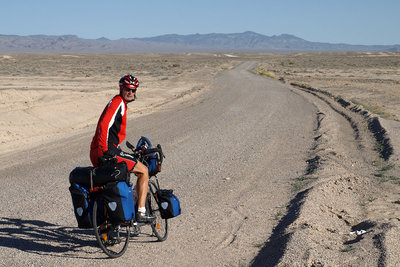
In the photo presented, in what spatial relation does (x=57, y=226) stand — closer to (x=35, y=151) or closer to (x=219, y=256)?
(x=219, y=256)

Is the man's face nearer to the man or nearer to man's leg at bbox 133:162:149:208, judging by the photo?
the man

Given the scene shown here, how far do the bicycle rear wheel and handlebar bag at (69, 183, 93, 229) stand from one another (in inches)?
3.2

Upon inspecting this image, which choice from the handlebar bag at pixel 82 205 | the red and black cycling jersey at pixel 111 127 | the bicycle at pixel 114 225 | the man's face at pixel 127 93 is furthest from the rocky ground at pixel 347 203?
the man's face at pixel 127 93

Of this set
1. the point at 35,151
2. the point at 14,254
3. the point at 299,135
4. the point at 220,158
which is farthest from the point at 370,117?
the point at 14,254

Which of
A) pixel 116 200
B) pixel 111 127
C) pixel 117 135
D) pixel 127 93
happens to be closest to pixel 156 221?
pixel 116 200

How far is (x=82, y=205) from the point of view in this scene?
533 centimetres

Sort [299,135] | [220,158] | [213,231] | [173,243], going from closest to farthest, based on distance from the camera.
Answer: [173,243] < [213,231] < [220,158] < [299,135]

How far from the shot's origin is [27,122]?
17484 millimetres

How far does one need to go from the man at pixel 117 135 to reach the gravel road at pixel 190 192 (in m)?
0.89

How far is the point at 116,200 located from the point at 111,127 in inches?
31.7

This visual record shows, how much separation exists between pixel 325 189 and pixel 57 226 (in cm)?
449

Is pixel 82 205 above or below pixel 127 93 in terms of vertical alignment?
below

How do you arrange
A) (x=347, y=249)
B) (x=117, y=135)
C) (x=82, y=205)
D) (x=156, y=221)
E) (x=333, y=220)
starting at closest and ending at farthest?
(x=82, y=205)
(x=117, y=135)
(x=347, y=249)
(x=156, y=221)
(x=333, y=220)

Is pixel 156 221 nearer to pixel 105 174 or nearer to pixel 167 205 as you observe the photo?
pixel 167 205
